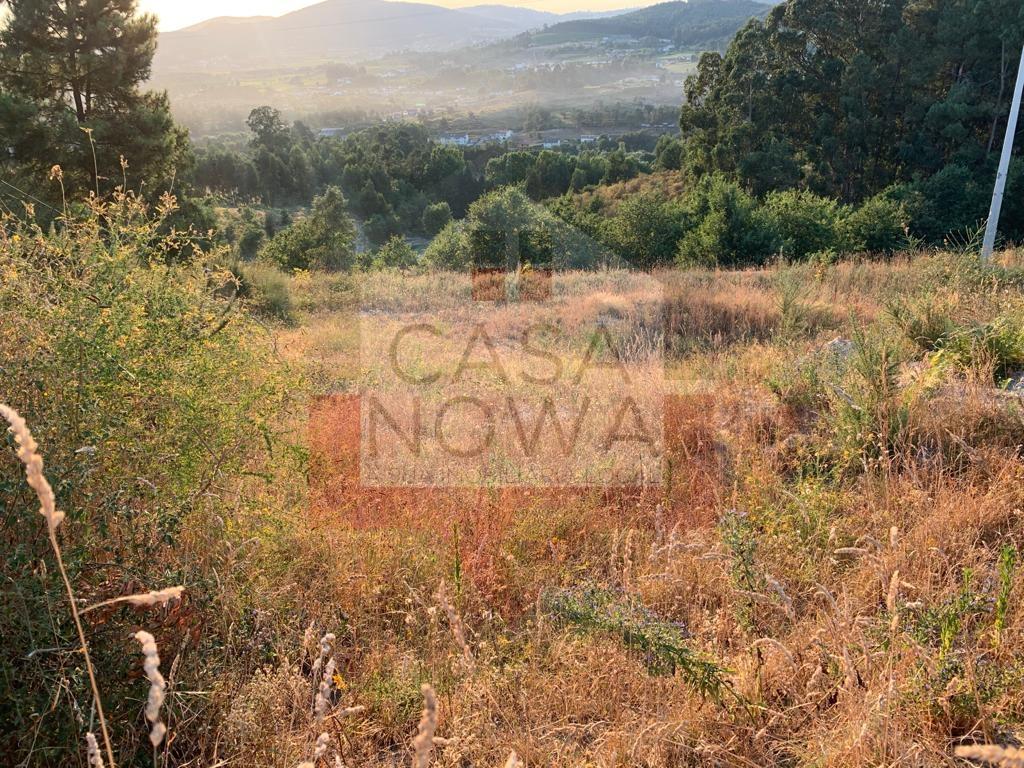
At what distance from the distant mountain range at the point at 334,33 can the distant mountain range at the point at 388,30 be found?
19 centimetres

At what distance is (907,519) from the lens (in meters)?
2.79

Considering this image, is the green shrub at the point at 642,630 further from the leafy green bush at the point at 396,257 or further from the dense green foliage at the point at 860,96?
the dense green foliage at the point at 860,96

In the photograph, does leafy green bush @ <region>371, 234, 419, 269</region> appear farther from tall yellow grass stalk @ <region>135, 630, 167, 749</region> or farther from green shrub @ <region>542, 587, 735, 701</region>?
tall yellow grass stalk @ <region>135, 630, 167, 749</region>

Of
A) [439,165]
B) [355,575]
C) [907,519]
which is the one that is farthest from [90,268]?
[439,165]

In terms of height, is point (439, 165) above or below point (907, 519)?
above

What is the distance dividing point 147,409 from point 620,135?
7277 centimetres

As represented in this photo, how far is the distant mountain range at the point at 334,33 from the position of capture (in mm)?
111250

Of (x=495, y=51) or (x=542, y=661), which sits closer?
(x=542, y=661)

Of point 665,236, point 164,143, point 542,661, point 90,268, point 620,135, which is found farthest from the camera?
point 620,135

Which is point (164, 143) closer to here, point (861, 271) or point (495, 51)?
point (861, 271)

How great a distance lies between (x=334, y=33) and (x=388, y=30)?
44.3ft

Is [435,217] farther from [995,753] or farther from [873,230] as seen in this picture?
[995,753]

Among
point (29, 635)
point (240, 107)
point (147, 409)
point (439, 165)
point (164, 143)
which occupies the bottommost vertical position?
point (29, 635)

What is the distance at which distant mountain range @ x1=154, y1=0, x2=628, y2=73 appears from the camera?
365 ft
